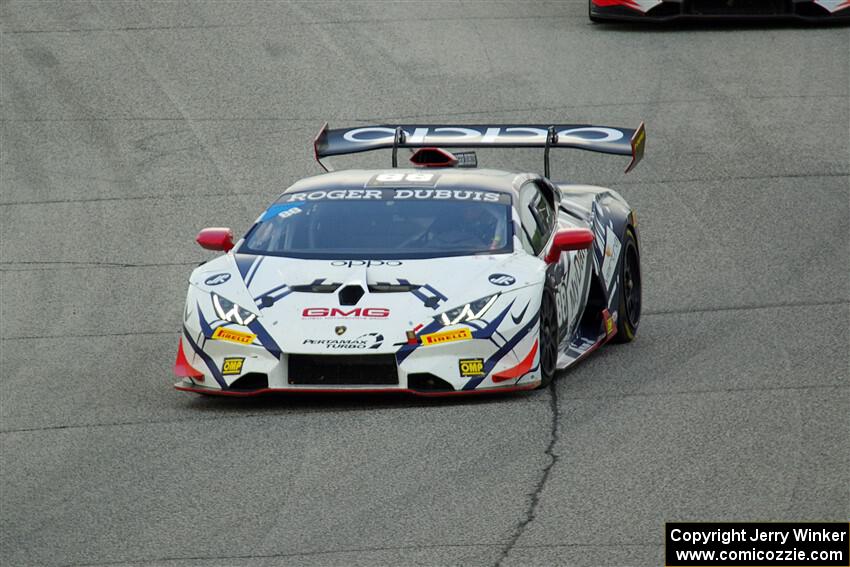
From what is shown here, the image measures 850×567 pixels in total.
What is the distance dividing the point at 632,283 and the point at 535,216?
152 centimetres

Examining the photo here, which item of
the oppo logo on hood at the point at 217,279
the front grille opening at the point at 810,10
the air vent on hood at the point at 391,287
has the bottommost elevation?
the front grille opening at the point at 810,10

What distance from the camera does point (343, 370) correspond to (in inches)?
375

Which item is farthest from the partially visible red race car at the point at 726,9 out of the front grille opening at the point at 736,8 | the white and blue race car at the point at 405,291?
the white and blue race car at the point at 405,291

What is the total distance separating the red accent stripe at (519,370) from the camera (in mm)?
9586

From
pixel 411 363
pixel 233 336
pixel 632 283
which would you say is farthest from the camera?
pixel 632 283

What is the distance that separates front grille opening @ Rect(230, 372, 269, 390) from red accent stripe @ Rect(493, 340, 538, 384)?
122 cm

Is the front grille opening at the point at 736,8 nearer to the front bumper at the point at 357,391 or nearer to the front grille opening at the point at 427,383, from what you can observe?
the front bumper at the point at 357,391

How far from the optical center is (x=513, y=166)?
676 inches

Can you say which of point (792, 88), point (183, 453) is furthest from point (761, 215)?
point (183, 453)

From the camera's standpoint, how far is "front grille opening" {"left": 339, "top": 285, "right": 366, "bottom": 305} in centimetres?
973

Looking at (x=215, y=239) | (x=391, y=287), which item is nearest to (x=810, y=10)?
(x=215, y=239)

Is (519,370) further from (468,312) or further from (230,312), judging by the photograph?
(230,312)

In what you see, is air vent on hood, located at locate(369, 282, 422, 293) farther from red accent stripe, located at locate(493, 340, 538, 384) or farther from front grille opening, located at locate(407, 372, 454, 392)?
red accent stripe, located at locate(493, 340, 538, 384)

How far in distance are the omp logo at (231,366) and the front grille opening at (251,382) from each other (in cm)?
5
